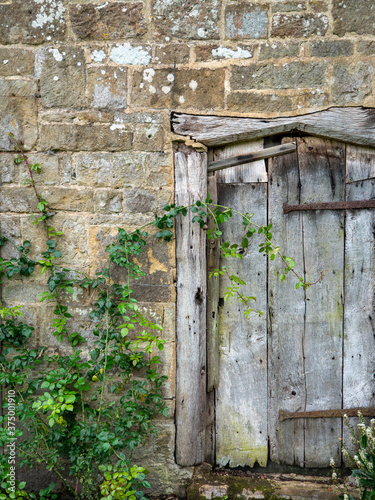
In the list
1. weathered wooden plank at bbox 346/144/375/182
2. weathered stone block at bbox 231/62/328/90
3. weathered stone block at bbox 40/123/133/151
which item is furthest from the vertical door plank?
weathered stone block at bbox 40/123/133/151

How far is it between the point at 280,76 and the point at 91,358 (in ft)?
6.88

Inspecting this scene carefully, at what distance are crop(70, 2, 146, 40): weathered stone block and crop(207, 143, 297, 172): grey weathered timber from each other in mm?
914

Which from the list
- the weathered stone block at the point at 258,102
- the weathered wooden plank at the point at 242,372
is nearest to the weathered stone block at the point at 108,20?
the weathered stone block at the point at 258,102

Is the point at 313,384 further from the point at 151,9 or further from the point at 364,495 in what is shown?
the point at 151,9

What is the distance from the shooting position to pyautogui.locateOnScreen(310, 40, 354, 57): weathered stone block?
87.7 inches

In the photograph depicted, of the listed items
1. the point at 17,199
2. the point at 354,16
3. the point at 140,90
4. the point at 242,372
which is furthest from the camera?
the point at 242,372

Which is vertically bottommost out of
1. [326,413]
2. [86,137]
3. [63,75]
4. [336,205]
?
[326,413]

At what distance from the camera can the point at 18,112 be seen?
2.38m

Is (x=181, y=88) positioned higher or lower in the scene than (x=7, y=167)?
higher

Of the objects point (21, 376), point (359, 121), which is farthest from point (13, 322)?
point (359, 121)

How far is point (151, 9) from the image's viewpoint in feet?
7.47

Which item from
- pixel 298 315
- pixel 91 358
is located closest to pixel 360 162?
pixel 298 315

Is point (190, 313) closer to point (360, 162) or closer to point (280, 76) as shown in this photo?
point (360, 162)

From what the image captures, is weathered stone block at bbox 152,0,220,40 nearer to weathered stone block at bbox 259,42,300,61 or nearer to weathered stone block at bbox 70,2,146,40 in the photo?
weathered stone block at bbox 70,2,146,40
